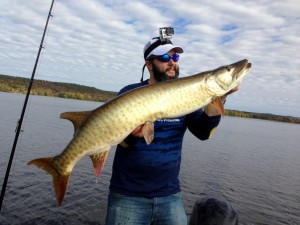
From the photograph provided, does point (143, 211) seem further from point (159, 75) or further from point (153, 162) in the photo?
point (159, 75)

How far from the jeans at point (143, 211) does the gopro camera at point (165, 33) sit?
2.05m

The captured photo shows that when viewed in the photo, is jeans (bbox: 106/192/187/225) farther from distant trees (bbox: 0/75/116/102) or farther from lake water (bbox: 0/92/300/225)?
distant trees (bbox: 0/75/116/102)

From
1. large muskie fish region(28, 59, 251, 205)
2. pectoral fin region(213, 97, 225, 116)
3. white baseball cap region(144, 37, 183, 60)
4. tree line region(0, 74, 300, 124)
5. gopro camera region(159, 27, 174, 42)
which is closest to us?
large muskie fish region(28, 59, 251, 205)

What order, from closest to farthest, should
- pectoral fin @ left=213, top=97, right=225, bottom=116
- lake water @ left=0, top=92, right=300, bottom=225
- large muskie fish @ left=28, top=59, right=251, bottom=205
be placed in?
large muskie fish @ left=28, top=59, right=251, bottom=205 → pectoral fin @ left=213, top=97, right=225, bottom=116 → lake water @ left=0, top=92, right=300, bottom=225

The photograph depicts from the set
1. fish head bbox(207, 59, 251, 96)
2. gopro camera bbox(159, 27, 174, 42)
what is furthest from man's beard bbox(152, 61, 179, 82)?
fish head bbox(207, 59, 251, 96)

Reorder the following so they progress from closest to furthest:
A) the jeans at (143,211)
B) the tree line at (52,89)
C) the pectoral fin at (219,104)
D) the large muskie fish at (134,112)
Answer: the large muskie fish at (134,112) < the pectoral fin at (219,104) < the jeans at (143,211) < the tree line at (52,89)

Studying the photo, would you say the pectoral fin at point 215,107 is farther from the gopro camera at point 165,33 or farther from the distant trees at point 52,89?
the distant trees at point 52,89

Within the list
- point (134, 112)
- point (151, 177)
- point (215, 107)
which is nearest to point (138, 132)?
point (134, 112)

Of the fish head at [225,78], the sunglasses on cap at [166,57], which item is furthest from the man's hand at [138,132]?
the sunglasses on cap at [166,57]

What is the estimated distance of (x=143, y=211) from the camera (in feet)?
12.1

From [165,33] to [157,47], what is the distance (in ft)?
1.29

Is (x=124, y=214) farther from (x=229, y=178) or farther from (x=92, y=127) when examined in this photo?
(x=229, y=178)

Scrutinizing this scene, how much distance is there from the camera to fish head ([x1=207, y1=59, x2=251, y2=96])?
3453 millimetres

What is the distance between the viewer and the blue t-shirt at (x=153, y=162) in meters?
3.73
